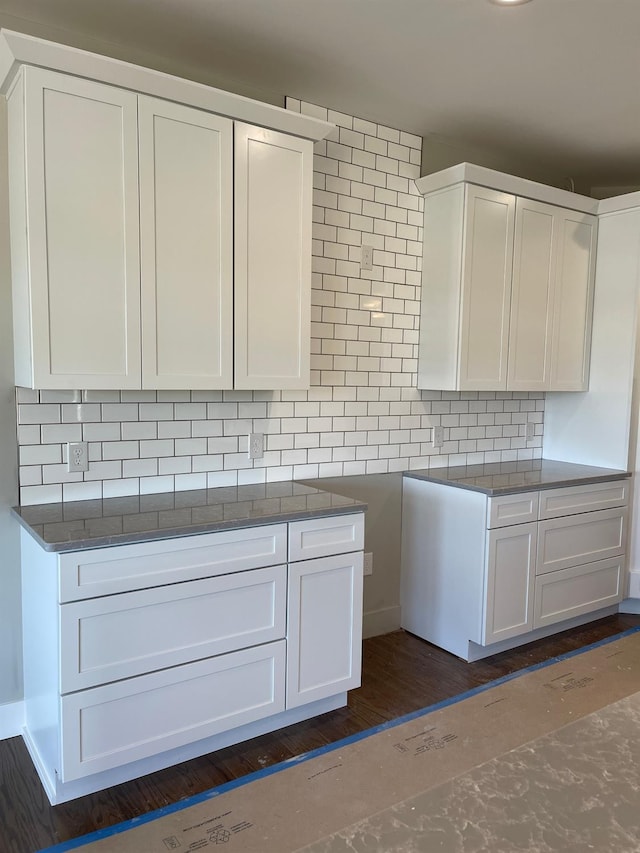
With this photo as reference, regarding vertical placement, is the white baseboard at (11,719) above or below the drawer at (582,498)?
below

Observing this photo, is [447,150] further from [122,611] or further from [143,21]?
[122,611]

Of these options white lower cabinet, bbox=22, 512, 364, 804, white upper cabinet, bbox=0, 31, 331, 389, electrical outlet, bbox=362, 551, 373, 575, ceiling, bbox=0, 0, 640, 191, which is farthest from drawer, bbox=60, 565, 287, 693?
ceiling, bbox=0, 0, 640, 191

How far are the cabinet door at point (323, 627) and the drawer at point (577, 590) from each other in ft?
4.11

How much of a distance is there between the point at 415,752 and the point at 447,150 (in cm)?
312

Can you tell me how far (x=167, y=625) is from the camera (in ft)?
7.07

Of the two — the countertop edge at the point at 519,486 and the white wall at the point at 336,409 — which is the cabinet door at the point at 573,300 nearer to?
the white wall at the point at 336,409

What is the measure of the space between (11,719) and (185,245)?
6.57 ft

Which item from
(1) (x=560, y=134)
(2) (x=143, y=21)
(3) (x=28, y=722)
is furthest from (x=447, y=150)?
(3) (x=28, y=722)

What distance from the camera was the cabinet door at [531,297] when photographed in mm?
3471

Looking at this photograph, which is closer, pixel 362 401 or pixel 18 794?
pixel 18 794

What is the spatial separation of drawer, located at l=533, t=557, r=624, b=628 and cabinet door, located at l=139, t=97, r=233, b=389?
214 cm

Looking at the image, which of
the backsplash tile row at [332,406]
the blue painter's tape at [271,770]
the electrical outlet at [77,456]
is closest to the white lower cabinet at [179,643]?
the blue painter's tape at [271,770]

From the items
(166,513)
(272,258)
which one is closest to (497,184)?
(272,258)

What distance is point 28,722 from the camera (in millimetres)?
2420
